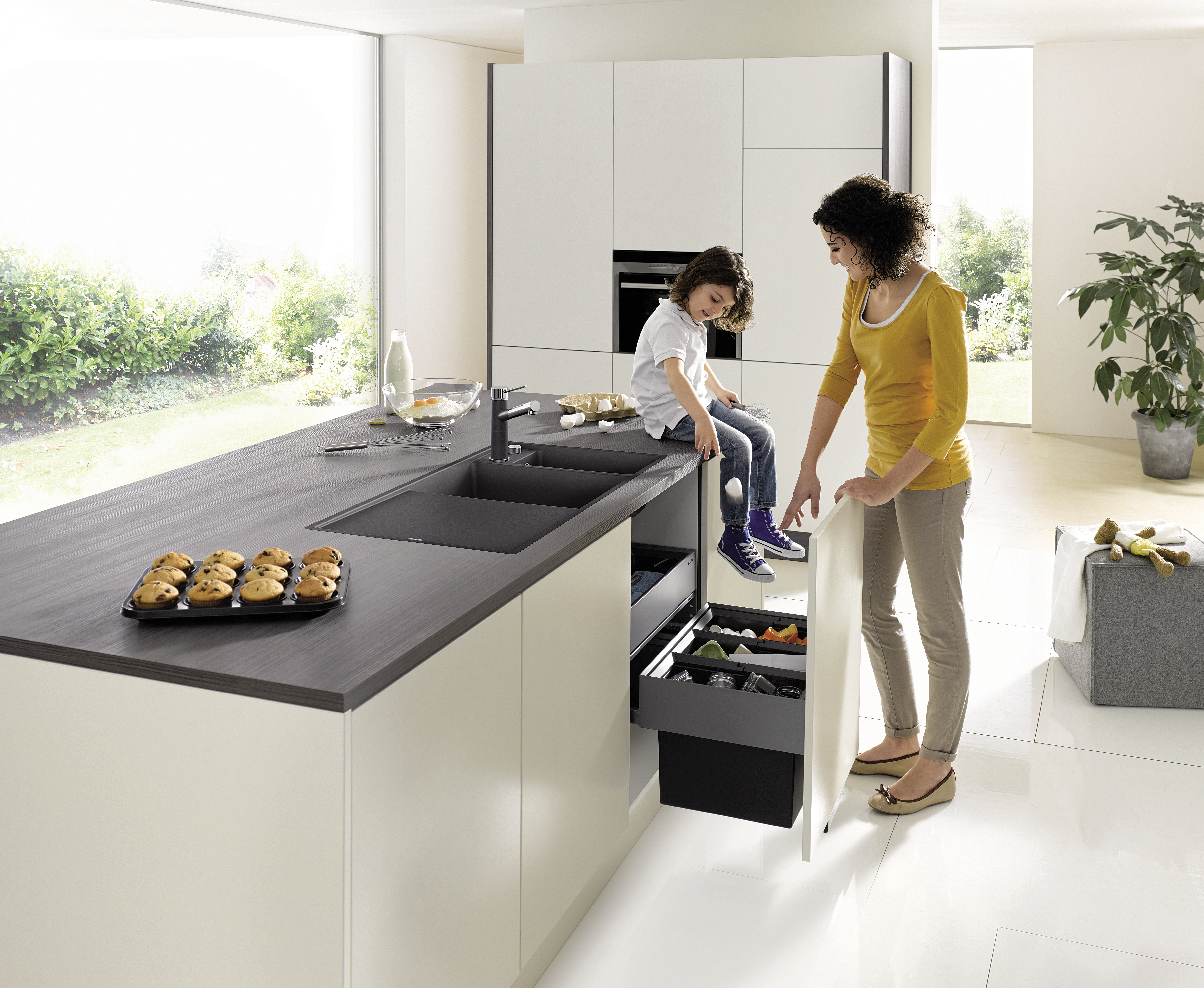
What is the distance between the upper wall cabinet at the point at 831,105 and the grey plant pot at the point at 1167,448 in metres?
2.68

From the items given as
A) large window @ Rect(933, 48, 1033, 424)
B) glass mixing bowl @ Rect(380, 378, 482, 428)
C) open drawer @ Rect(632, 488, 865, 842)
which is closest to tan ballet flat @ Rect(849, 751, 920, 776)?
open drawer @ Rect(632, 488, 865, 842)

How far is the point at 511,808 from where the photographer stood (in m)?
1.88

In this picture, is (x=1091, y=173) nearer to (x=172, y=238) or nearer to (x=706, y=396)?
(x=706, y=396)

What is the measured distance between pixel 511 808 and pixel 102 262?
15.6 ft

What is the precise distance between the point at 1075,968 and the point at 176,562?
182 cm

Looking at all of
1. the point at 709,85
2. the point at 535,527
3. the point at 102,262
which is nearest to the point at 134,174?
the point at 102,262

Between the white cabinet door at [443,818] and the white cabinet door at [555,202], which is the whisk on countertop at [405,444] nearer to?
the white cabinet door at [443,818]

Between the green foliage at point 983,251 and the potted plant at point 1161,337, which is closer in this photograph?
the potted plant at point 1161,337

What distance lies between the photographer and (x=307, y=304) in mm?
6906

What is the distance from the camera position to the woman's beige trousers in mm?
2650

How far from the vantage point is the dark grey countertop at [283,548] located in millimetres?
1474

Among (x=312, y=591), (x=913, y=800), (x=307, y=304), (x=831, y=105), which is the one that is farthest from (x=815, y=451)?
(x=307, y=304)

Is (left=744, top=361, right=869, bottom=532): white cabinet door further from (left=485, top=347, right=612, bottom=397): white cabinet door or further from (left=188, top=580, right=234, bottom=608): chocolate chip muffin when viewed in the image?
(left=188, top=580, right=234, bottom=608): chocolate chip muffin

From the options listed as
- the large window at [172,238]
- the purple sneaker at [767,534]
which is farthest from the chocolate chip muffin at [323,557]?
the large window at [172,238]
